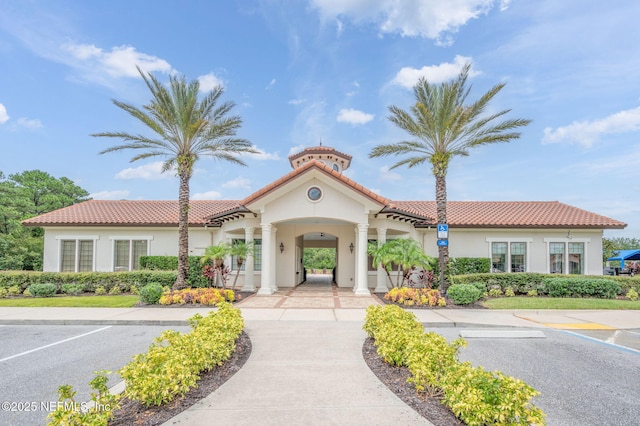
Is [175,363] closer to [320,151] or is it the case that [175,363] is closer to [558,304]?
[558,304]

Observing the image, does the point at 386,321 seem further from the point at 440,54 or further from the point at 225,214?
the point at 440,54

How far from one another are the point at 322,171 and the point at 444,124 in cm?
547

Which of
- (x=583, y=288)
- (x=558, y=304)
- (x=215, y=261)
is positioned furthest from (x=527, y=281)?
(x=215, y=261)

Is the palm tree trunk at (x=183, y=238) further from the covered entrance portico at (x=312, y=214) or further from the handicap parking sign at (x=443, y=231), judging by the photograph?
the handicap parking sign at (x=443, y=231)

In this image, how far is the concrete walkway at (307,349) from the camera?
443cm

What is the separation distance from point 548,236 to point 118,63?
22.8 meters

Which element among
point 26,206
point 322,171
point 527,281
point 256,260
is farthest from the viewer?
point 26,206

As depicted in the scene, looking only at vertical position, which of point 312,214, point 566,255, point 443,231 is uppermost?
point 312,214

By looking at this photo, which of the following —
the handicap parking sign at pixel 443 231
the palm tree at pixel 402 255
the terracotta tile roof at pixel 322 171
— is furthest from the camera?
the terracotta tile roof at pixel 322 171

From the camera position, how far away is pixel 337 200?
16.5m

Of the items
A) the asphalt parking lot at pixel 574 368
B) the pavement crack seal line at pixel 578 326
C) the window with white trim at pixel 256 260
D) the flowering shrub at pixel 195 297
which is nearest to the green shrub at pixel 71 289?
the flowering shrub at pixel 195 297

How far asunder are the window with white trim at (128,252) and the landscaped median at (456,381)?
1721 centimetres

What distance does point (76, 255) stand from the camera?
66.4ft

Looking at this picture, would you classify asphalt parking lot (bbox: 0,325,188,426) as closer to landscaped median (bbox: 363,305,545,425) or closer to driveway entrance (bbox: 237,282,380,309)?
driveway entrance (bbox: 237,282,380,309)
